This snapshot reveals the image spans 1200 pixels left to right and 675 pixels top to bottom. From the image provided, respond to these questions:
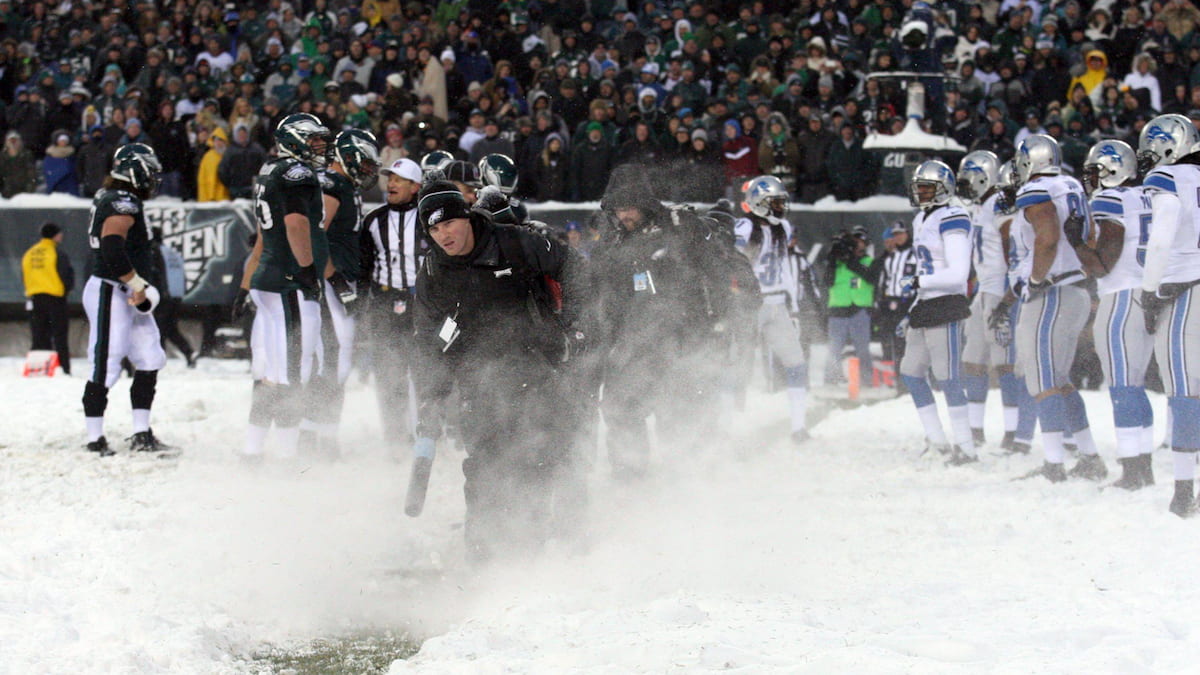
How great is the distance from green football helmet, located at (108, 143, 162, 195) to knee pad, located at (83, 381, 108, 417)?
1.43 metres

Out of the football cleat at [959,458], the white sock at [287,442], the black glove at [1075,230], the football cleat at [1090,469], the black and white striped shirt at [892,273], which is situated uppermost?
the black glove at [1075,230]

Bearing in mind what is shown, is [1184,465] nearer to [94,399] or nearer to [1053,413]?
[1053,413]

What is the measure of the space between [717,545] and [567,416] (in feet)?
3.42

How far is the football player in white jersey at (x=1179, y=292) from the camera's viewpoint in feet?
23.6

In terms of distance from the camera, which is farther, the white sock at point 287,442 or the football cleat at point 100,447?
the football cleat at point 100,447

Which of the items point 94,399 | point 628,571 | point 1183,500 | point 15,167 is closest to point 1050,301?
point 1183,500

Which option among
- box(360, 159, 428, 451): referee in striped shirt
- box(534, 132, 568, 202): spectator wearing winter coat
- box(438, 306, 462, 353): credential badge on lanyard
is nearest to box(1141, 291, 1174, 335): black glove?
box(438, 306, 462, 353): credential badge on lanyard

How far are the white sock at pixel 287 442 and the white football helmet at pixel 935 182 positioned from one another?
479 centimetres

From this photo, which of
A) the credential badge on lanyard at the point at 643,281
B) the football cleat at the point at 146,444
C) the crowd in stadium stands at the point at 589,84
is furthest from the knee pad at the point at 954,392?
the crowd in stadium stands at the point at 589,84

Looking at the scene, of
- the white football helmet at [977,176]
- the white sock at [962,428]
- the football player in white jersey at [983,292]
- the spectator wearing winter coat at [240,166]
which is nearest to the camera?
the white sock at [962,428]

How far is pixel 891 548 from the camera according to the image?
6543 mm

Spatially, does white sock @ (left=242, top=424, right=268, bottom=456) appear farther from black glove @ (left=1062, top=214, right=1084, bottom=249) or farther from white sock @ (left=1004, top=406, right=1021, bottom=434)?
white sock @ (left=1004, top=406, right=1021, bottom=434)

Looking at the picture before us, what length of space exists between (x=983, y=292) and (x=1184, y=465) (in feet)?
9.54

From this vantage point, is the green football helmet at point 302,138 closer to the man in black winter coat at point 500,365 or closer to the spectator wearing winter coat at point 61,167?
the man in black winter coat at point 500,365
